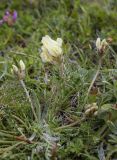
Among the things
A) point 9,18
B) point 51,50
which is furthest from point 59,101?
point 9,18

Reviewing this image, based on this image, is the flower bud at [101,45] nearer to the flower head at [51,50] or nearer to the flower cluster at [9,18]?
the flower head at [51,50]

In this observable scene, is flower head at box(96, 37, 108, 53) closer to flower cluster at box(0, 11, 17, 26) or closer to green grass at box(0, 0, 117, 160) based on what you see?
green grass at box(0, 0, 117, 160)

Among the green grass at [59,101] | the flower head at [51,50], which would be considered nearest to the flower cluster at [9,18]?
the green grass at [59,101]

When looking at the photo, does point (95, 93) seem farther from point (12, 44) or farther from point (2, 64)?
point (12, 44)

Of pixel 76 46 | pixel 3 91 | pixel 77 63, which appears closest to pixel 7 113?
pixel 3 91

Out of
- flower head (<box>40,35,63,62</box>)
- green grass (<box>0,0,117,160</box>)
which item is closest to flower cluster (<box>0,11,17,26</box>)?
green grass (<box>0,0,117,160</box>)

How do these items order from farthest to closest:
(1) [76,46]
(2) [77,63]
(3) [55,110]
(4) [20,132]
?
1. (1) [76,46]
2. (2) [77,63]
3. (3) [55,110]
4. (4) [20,132]

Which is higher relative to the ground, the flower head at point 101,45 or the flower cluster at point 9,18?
the flower cluster at point 9,18

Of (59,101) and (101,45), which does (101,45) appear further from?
(59,101)
